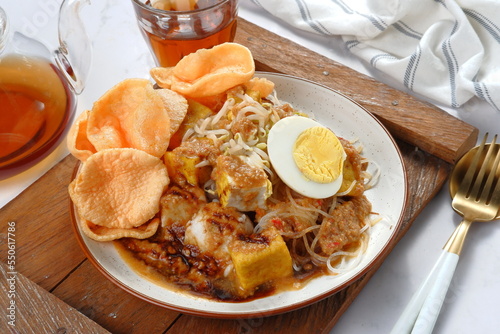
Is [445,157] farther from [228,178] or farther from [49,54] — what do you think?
[49,54]

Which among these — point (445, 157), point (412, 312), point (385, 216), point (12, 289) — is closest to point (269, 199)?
point (385, 216)

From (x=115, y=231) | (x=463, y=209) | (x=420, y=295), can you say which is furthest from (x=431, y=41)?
(x=115, y=231)

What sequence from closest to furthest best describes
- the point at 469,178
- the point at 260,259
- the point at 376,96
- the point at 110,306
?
the point at 260,259 < the point at 110,306 < the point at 469,178 < the point at 376,96

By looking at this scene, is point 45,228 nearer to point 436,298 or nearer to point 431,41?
point 436,298

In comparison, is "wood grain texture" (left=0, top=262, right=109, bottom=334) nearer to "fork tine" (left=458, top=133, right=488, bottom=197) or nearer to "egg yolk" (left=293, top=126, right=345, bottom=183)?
"egg yolk" (left=293, top=126, right=345, bottom=183)

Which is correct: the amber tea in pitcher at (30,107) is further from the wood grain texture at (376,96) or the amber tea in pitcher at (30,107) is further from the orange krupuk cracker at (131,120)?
the wood grain texture at (376,96)

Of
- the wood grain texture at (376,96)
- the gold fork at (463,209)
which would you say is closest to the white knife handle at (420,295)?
the gold fork at (463,209)
